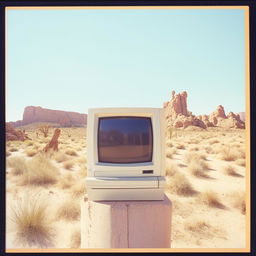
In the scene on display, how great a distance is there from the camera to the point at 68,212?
12.8 feet

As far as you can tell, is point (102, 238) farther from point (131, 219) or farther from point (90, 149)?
point (90, 149)

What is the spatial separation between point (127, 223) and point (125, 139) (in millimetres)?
629

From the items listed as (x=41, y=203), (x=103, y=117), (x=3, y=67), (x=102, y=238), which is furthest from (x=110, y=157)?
(x=41, y=203)

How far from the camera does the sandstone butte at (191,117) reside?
3644 centimetres

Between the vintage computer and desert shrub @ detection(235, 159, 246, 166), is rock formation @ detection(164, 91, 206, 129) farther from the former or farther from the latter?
the vintage computer

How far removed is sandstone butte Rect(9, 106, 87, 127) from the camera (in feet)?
139

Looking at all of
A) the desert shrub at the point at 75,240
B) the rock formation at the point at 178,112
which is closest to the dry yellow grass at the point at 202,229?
the desert shrub at the point at 75,240

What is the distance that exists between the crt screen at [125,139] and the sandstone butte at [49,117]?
131 ft

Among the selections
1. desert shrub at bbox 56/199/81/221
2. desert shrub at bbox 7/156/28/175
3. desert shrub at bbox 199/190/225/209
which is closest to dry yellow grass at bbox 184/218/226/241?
desert shrub at bbox 199/190/225/209

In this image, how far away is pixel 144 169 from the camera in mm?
1720

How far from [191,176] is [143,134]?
16.4 feet

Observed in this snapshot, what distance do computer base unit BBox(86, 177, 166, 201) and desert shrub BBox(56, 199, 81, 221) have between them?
2.31m

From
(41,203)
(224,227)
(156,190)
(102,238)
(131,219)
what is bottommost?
(224,227)

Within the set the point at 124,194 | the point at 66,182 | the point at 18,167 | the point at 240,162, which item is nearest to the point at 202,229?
the point at 124,194
